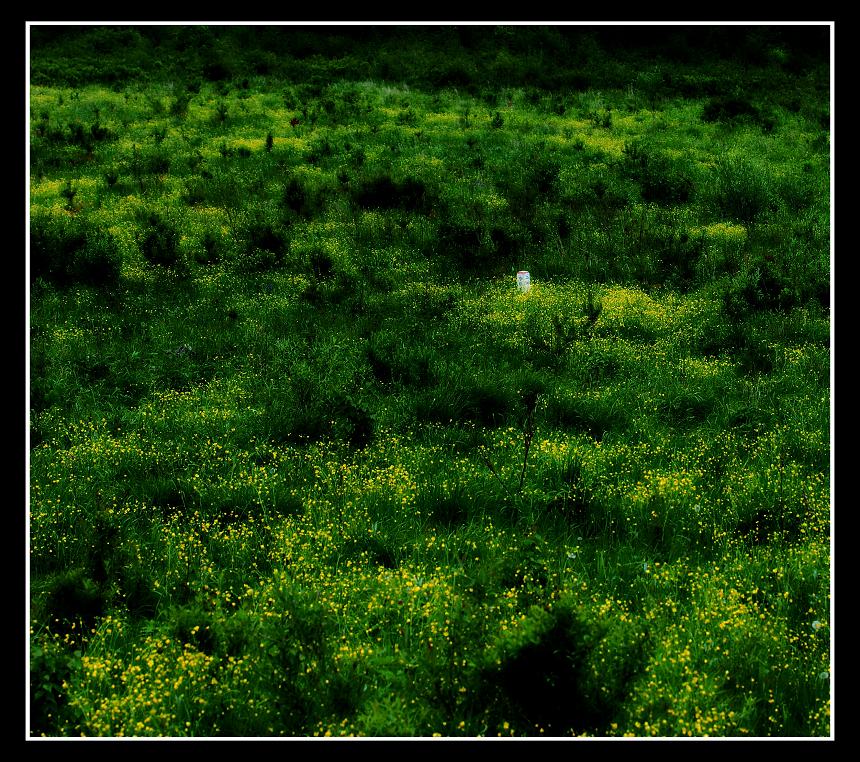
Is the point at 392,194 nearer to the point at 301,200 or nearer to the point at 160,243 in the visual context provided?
the point at 301,200

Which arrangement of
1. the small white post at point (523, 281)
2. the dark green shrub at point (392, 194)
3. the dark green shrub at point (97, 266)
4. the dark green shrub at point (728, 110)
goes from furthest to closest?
the dark green shrub at point (728, 110) < the dark green shrub at point (392, 194) < the dark green shrub at point (97, 266) < the small white post at point (523, 281)

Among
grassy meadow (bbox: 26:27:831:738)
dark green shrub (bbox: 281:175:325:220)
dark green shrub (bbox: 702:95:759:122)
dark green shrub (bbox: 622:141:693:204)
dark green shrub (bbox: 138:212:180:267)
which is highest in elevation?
dark green shrub (bbox: 702:95:759:122)

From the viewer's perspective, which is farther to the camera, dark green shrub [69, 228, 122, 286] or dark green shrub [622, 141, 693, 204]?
dark green shrub [622, 141, 693, 204]

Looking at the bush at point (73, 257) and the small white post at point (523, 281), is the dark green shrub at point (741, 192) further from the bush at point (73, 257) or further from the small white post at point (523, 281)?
the bush at point (73, 257)

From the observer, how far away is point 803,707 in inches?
151

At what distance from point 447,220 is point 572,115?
9.03 meters

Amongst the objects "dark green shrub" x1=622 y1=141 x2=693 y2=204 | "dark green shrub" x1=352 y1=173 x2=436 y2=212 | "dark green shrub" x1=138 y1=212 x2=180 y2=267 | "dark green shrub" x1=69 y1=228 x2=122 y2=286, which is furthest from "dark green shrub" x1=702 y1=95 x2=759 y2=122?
"dark green shrub" x1=69 y1=228 x2=122 y2=286

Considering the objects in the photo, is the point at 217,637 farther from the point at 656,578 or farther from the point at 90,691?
the point at 656,578

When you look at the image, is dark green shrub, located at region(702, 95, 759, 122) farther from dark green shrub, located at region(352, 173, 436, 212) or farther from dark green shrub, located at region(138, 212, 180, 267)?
dark green shrub, located at region(138, 212, 180, 267)

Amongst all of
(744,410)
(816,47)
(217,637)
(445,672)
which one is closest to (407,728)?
(445,672)

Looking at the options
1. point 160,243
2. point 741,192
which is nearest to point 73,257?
point 160,243

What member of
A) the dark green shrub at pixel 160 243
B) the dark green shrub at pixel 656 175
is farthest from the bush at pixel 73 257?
the dark green shrub at pixel 656 175

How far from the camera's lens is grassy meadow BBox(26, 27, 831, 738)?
3.86 metres

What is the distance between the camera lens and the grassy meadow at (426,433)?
386cm
